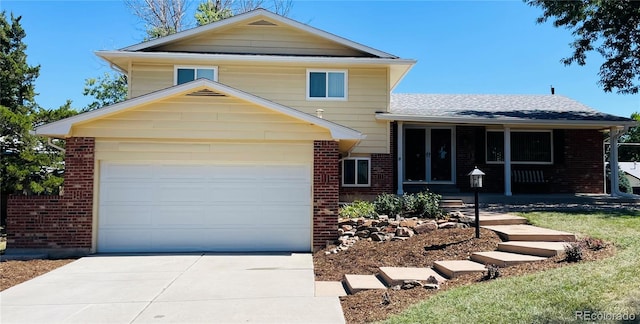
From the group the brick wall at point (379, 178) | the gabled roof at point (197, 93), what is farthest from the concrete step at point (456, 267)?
the brick wall at point (379, 178)

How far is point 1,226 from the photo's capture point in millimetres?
16625

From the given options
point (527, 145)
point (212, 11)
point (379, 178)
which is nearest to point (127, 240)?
point (379, 178)

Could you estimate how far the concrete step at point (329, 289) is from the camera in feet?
20.0

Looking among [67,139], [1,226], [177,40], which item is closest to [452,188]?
[177,40]

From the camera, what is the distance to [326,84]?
14000 mm

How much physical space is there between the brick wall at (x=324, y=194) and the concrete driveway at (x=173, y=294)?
1043mm

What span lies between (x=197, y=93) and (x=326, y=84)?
5543 mm

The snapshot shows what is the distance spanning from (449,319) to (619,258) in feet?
9.97

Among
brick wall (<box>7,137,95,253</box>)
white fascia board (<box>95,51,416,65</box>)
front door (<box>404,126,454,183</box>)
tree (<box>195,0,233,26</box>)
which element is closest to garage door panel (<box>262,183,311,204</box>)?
brick wall (<box>7,137,95,253</box>)

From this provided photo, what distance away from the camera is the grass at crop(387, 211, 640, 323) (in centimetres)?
426

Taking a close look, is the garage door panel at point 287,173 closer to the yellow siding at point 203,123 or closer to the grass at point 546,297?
the yellow siding at point 203,123

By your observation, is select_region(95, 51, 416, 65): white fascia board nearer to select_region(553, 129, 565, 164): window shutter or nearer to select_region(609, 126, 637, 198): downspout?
select_region(553, 129, 565, 164): window shutter

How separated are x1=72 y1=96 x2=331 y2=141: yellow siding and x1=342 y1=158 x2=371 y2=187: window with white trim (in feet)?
14.5

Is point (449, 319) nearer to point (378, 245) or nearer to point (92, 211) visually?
point (378, 245)
